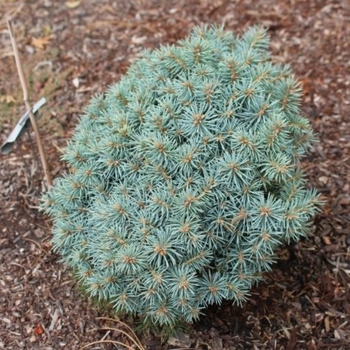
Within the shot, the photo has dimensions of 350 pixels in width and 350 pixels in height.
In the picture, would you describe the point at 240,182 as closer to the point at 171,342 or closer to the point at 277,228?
the point at 277,228

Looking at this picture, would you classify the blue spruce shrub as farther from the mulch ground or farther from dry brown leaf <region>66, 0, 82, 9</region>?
dry brown leaf <region>66, 0, 82, 9</region>

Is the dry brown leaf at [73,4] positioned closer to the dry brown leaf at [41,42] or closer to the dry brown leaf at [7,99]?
the dry brown leaf at [41,42]

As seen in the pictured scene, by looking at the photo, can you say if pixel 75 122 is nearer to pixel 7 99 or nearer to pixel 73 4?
pixel 7 99

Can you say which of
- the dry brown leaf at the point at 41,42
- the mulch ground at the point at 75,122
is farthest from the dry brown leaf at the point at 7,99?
the dry brown leaf at the point at 41,42

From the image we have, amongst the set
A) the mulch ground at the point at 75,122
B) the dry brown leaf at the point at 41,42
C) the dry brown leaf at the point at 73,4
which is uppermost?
the dry brown leaf at the point at 73,4

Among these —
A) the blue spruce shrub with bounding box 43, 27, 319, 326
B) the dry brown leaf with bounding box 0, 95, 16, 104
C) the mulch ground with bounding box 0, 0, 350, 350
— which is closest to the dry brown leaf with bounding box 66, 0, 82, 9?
the mulch ground with bounding box 0, 0, 350, 350

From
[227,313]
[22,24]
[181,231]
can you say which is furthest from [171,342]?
[22,24]

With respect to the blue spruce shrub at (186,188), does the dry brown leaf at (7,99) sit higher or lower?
lower
